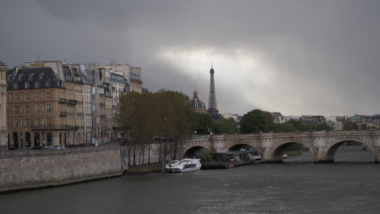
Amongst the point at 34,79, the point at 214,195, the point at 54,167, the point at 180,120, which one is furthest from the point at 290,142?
the point at 54,167

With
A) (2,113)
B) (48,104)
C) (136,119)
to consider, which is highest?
(48,104)

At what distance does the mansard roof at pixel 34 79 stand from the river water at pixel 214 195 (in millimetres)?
19169

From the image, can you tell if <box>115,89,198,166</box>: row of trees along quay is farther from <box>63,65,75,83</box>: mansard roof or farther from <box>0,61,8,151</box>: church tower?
<box>0,61,8,151</box>: church tower

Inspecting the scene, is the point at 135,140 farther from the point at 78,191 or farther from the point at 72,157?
the point at 78,191

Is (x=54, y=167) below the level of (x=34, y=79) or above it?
below

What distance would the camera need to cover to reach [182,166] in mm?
77688

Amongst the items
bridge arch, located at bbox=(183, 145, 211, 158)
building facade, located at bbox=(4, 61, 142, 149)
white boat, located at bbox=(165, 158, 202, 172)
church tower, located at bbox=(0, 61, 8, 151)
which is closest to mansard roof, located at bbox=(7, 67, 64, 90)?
building facade, located at bbox=(4, 61, 142, 149)

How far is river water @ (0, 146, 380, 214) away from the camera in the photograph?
45.4 m

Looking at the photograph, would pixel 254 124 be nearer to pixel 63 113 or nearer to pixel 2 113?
pixel 63 113

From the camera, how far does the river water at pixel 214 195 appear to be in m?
45.4

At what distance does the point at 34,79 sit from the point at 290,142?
36.6 m

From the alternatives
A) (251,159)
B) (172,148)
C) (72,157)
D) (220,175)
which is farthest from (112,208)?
(251,159)

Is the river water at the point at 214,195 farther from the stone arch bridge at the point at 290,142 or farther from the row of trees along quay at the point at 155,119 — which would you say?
the stone arch bridge at the point at 290,142

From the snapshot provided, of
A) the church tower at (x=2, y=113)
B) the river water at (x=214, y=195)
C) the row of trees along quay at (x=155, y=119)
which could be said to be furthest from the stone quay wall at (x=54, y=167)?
the row of trees along quay at (x=155, y=119)
